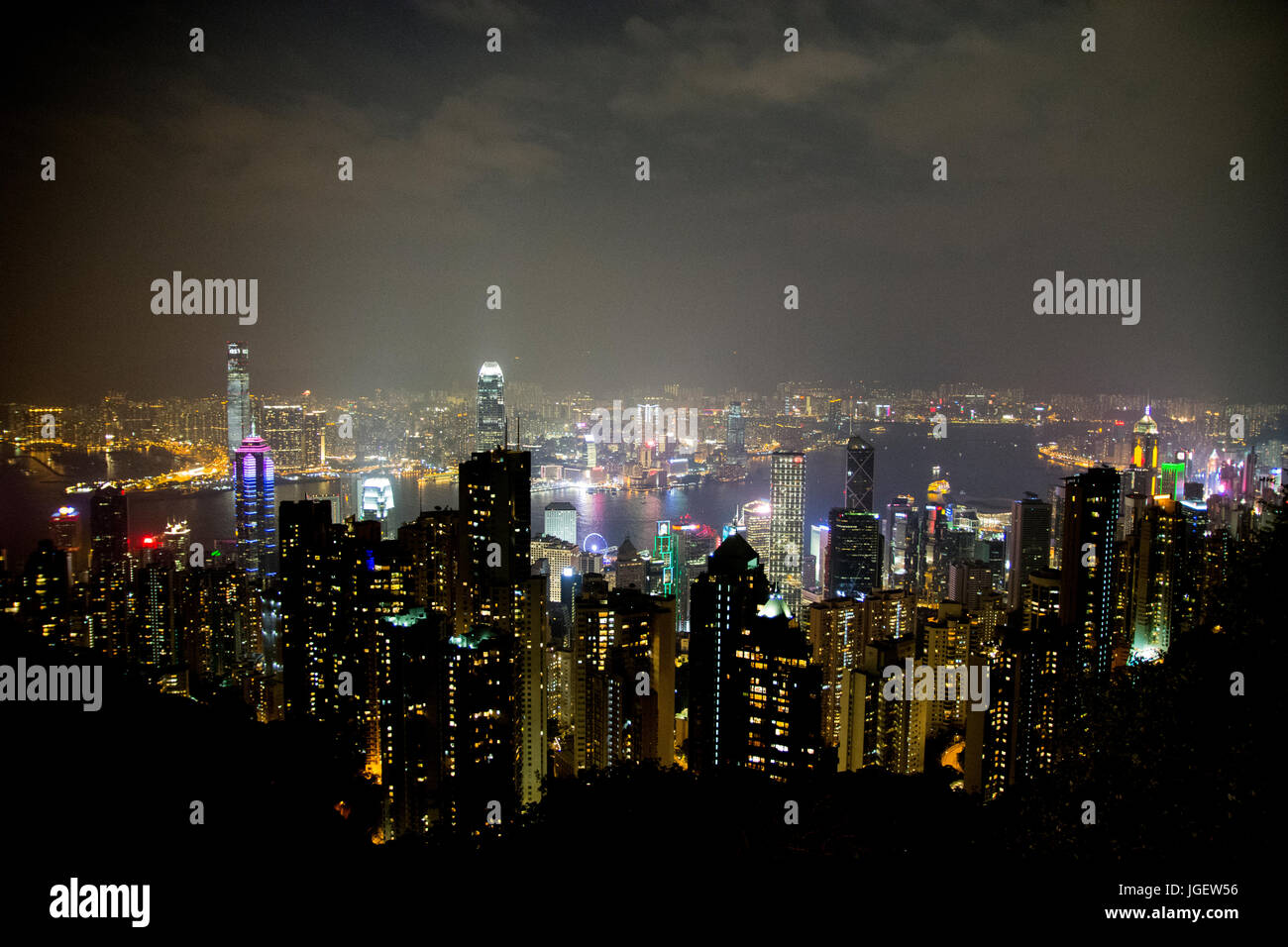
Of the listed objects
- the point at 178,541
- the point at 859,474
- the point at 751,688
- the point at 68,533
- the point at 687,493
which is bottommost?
the point at 751,688

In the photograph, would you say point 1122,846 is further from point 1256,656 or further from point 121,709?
point 121,709

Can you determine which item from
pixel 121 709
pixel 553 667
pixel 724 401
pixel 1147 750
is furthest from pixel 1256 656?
pixel 724 401

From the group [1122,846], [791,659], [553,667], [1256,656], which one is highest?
[1256,656]

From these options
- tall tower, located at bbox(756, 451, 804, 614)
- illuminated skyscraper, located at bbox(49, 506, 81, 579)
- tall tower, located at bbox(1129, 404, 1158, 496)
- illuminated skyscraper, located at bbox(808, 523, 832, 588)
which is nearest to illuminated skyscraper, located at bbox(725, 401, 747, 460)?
tall tower, located at bbox(756, 451, 804, 614)

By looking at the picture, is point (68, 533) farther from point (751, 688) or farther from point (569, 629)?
point (751, 688)

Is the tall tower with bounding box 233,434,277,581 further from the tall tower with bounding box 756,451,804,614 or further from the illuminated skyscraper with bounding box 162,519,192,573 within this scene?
the tall tower with bounding box 756,451,804,614

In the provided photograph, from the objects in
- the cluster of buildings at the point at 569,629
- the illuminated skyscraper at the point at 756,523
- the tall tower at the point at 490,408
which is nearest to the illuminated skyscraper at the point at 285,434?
the cluster of buildings at the point at 569,629

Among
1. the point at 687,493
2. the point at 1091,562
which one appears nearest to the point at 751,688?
the point at 1091,562
